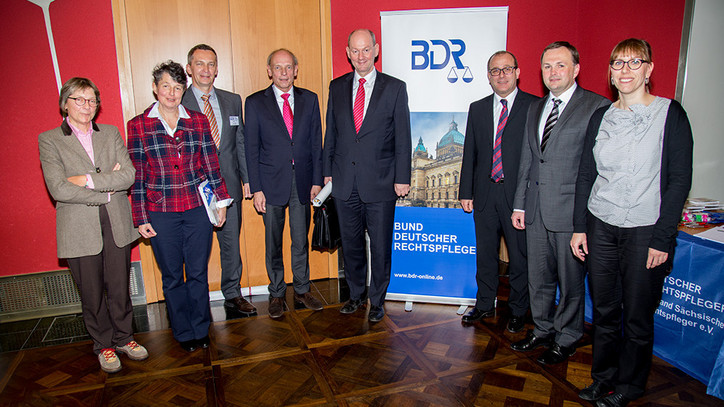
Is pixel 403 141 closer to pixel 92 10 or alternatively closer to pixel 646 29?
pixel 646 29

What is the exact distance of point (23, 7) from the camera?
3230 mm

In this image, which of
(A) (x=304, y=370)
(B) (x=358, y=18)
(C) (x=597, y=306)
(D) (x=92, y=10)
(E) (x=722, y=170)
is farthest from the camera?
(B) (x=358, y=18)

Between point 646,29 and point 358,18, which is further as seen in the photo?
point 358,18

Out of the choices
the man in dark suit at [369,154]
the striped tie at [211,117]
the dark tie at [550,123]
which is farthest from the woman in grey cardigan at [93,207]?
the dark tie at [550,123]

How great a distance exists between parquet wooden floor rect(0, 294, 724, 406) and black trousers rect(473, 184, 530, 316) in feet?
0.67

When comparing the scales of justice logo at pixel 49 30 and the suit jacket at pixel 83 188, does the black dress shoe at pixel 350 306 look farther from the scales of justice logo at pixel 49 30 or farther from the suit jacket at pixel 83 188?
the scales of justice logo at pixel 49 30

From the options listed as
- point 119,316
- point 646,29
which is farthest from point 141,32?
→ point 646,29

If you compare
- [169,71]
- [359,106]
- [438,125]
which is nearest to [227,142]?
[169,71]

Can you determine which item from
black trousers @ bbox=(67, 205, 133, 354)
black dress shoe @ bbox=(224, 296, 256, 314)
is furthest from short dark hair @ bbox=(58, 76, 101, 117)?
black dress shoe @ bbox=(224, 296, 256, 314)

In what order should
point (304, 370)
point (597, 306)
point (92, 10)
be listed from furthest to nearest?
1. point (92, 10)
2. point (304, 370)
3. point (597, 306)

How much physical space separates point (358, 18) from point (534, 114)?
202 centimetres

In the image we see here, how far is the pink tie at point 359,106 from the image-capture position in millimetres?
3121

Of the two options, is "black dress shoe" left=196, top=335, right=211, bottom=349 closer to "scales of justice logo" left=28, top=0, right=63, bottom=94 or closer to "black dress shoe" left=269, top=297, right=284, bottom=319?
"black dress shoe" left=269, top=297, right=284, bottom=319

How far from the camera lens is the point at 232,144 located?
335cm
